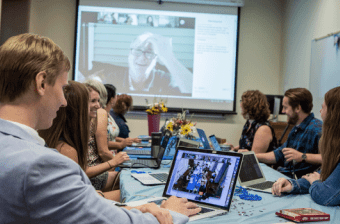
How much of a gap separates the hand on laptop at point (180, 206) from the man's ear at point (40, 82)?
0.61 metres

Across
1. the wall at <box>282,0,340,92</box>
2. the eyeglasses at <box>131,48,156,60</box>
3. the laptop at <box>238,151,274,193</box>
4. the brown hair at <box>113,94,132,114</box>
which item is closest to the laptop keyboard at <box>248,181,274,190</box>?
the laptop at <box>238,151,274,193</box>


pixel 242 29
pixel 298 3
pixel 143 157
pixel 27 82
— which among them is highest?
pixel 298 3

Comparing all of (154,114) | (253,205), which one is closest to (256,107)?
(154,114)

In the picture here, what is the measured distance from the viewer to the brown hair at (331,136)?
1.49m

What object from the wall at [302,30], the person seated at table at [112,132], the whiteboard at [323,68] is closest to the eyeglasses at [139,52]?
the person seated at table at [112,132]

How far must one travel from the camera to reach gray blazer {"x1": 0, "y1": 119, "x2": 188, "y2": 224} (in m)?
0.62

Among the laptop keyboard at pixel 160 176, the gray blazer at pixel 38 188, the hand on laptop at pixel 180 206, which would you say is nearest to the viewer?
the gray blazer at pixel 38 188

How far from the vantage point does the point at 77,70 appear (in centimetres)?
543

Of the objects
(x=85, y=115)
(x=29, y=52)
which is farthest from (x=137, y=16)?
(x=29, y=52)

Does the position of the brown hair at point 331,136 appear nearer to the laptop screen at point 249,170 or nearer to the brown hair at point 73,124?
the laptop screen at point 249,170

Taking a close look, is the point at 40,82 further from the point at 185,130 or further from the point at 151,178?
the point at 185,130

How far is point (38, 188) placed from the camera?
62cm

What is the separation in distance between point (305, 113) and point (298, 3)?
3.14 m

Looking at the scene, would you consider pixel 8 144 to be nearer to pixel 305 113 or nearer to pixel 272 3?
pixel 305 113
